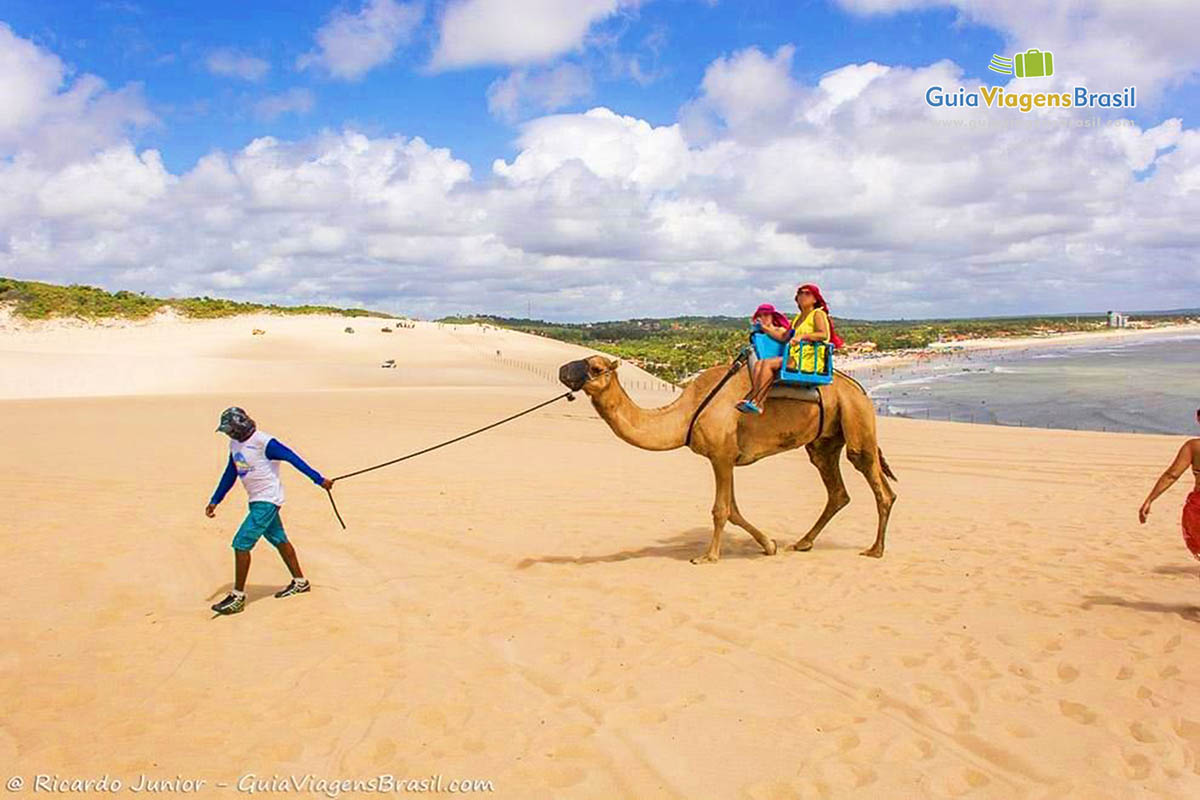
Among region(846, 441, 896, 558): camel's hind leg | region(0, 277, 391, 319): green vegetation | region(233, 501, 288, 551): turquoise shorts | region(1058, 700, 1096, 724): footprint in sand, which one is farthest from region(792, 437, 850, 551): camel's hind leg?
region(0, 277, 391, 319): green vegetation

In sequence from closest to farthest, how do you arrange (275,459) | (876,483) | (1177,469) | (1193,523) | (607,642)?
(607,642)
(1193,523)
(1177,469)
(275,459)
(876,483)

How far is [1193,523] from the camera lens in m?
6.81

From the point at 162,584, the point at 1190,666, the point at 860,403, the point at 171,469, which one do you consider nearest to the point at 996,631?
the point at 1190,666

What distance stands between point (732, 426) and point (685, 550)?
1.86 metres

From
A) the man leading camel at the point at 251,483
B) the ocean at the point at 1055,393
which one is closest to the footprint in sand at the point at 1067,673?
the man leading camel at the point at 251,483

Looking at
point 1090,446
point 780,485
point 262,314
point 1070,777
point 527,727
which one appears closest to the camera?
point 1070,777

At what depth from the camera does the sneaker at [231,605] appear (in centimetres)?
727

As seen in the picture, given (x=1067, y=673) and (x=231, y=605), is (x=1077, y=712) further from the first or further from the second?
(x=231, y=605)

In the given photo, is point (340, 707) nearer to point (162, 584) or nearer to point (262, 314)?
point (162, 584)

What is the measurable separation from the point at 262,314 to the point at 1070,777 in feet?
239

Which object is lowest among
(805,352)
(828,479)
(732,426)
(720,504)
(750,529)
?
(750,529)

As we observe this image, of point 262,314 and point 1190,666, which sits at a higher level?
point 262,314

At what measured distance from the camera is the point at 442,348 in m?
62.0

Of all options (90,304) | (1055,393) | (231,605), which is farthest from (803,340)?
(90,304)
